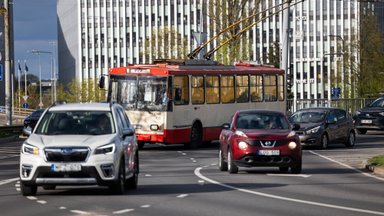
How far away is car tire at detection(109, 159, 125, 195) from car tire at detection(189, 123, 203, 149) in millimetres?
19784

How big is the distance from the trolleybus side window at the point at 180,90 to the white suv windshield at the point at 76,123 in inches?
706

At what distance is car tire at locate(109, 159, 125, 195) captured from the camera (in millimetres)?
17556

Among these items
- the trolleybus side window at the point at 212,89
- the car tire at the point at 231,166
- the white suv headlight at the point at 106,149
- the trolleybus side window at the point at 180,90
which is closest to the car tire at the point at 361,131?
the trolleybus side window at the point at 212,89

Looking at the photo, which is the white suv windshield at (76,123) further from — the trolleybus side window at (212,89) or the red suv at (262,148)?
the trolleybus side window at (212,89)

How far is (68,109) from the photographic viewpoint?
18.6 meters

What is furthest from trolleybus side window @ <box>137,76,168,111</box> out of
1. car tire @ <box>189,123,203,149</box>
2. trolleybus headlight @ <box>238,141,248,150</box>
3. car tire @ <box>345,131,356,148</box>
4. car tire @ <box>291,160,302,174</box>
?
trolleybus headlight @ <box>238,141,248,150</box>

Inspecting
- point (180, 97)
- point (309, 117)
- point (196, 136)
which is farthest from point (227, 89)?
point (309, 117)

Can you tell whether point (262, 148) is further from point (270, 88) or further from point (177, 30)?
point (177, 30)

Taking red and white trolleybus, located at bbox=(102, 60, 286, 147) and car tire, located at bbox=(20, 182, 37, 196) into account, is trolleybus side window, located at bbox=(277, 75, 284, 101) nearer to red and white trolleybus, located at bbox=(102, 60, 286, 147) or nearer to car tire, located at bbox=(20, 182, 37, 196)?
red and white trolleybus, located at bbox=(102, 60, 286, 147)

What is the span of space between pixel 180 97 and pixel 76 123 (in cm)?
1861

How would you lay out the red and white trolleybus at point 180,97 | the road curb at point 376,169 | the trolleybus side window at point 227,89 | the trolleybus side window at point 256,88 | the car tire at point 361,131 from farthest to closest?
the car tire at point 361,131 < the trolleybus side window at point 256,88 < the trolleybus side window at point 227,89 < the red and white trolleybus at point 180,97 < the road curb at point 376,169

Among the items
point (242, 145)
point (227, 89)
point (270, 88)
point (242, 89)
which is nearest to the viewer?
point (242, 145)

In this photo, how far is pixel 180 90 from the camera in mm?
36750

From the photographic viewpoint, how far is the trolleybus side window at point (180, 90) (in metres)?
36.5
